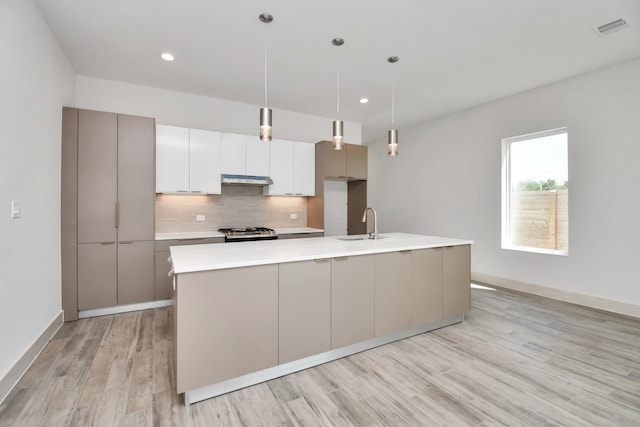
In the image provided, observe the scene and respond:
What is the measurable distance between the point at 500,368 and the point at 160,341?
292cm

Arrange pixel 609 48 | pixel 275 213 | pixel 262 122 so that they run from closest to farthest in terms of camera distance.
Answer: pixel 262 122 → pixel 609 48 → pixel 275 213

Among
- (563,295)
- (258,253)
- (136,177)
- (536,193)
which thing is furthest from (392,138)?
(563,295)

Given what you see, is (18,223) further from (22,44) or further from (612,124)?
(612,124)

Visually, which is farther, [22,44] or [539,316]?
[539,316]

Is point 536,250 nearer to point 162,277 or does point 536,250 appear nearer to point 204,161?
point 204,161

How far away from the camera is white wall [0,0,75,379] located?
198 centimetres

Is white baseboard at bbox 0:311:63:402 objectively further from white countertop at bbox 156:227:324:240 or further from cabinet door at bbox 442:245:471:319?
cabinet door at bbox 442:245:471:319

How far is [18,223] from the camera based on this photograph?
2.18 metres

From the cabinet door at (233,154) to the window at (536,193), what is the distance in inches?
158

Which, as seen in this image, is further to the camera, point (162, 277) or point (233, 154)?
point (233, 154)

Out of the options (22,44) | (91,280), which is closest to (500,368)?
(91,280)

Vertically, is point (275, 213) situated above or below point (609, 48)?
below

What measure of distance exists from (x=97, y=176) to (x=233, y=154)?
64.8 inches

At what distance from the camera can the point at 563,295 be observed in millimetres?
3803
